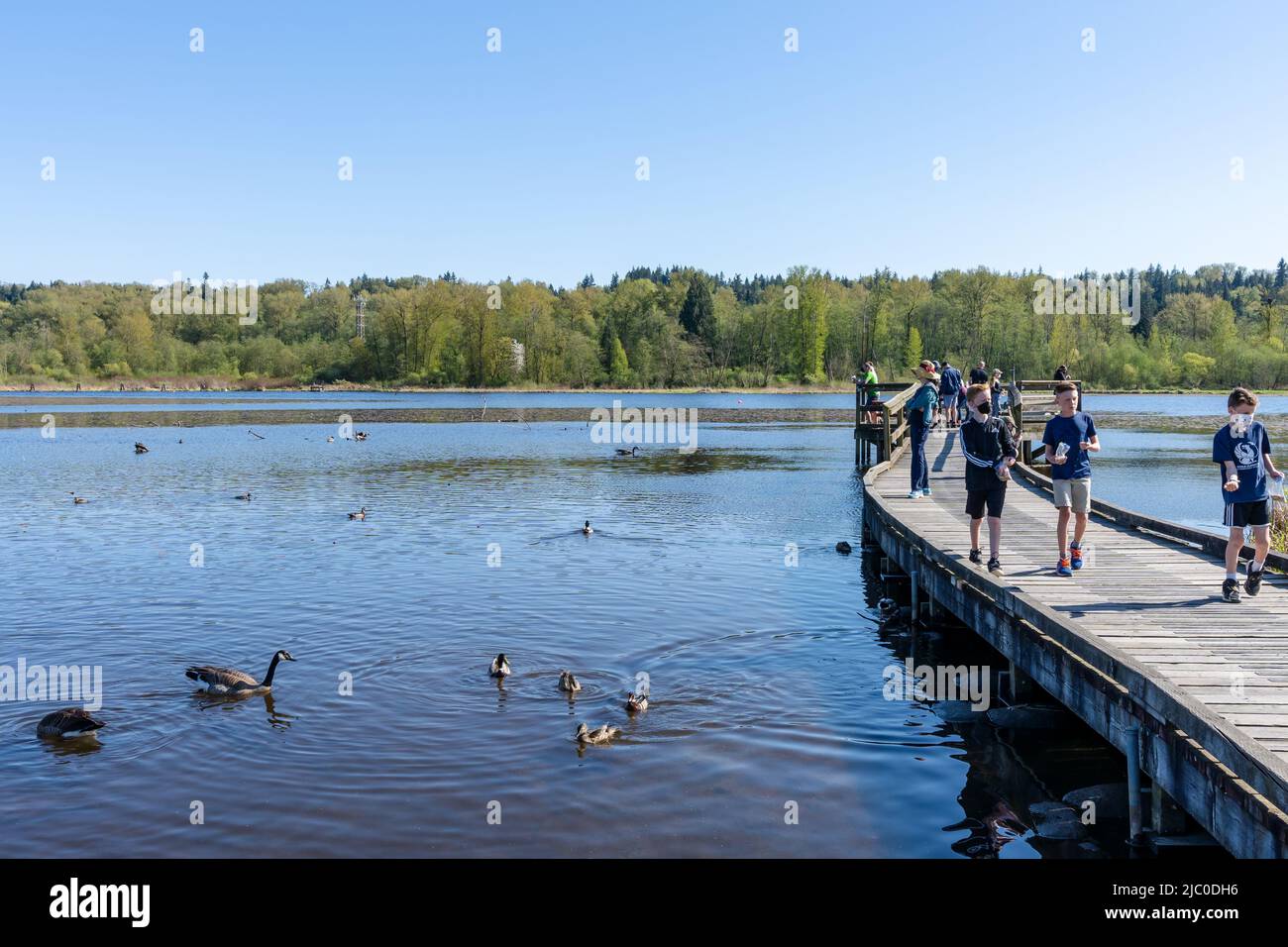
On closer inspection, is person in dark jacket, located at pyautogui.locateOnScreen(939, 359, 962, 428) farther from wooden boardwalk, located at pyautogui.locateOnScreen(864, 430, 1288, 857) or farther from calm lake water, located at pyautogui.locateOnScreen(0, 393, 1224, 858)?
wooden boardwalk, located at pyautogui.locateOnScreen(864, 430, 1288, 857)

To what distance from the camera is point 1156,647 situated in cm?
888

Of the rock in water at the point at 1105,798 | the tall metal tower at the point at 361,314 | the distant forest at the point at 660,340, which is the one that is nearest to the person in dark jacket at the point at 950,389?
the rock in water at the point at 1105,798

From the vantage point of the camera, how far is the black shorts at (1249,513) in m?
10.2

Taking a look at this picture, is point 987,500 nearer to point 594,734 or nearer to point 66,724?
point 594,734

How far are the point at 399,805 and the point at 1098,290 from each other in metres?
169

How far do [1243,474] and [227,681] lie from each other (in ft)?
34.6

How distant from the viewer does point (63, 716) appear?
1052 centimetres

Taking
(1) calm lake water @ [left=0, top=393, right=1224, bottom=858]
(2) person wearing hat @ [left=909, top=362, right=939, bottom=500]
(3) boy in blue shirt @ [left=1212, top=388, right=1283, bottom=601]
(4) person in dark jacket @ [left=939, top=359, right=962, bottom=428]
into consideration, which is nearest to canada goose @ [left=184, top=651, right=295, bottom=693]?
A: (1) calm lake water @ [left=0, top=393, right=1224, bottom=858]

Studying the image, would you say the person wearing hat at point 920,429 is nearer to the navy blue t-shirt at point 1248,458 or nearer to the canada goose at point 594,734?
the navy blue t-shirt at point 1248,458

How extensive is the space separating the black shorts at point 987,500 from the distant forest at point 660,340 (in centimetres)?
10802
